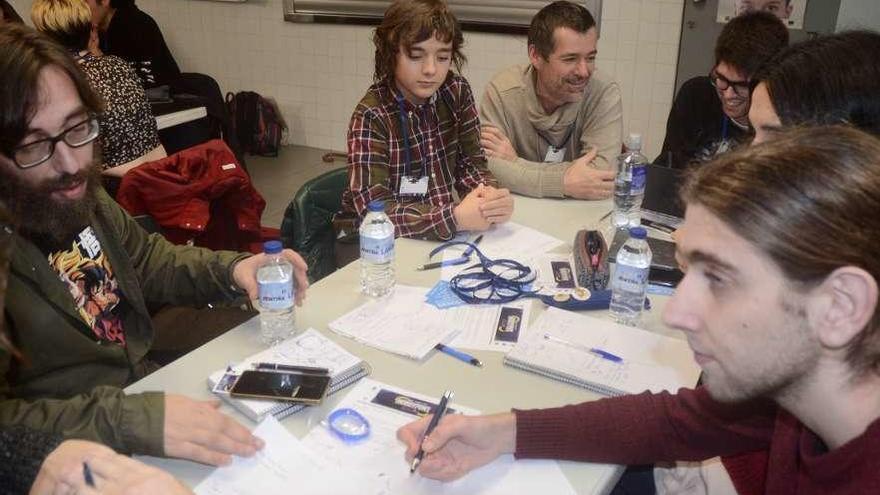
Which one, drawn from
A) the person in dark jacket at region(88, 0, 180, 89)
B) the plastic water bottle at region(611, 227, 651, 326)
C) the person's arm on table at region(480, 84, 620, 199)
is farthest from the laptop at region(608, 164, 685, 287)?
the person in dark jacket at region(88, 0, 180, 89)

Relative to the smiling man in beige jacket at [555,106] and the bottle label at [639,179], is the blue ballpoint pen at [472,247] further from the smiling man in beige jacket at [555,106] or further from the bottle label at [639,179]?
the bottle label at [639,179]

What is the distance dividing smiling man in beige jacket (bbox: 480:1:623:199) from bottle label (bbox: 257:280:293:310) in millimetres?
1218

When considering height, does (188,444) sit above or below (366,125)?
below

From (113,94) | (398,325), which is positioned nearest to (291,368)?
(398,325)

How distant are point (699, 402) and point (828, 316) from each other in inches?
15.0

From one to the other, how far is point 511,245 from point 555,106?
99 cm

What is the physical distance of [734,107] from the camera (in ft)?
7.93

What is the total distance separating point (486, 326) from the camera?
61.4 inches

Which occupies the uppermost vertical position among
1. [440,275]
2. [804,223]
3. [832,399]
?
[804,223]

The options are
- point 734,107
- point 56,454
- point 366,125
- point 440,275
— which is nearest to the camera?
point 56,454

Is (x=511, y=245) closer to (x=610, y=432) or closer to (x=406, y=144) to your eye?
(x=406, y=144)

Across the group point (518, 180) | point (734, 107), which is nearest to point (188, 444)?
point (518, 180)

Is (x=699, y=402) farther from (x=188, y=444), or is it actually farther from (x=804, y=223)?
(x=188, y=444)

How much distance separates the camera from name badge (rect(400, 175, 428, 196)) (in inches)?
92.0
